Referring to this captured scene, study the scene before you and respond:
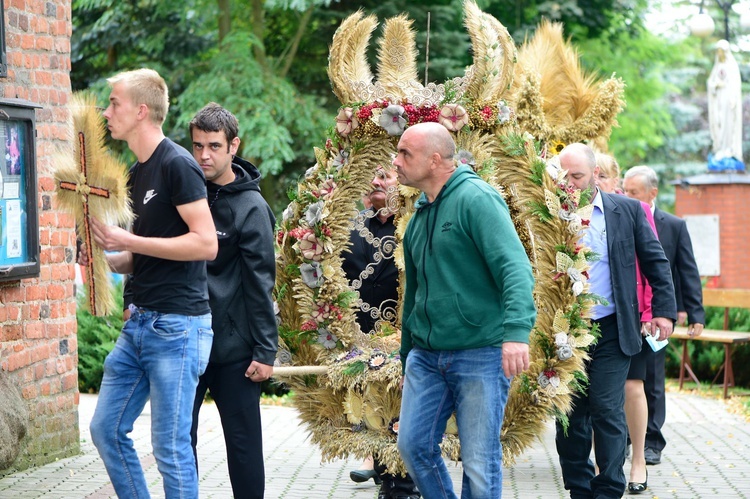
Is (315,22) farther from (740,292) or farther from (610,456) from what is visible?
(610,456)

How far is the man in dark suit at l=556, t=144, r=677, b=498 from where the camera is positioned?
21.9 ft

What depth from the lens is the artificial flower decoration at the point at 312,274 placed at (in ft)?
23.0

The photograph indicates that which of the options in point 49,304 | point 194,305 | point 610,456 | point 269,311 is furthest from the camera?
point 49,304

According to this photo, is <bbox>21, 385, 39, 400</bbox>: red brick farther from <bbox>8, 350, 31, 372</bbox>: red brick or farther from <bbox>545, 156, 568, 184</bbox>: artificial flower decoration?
<bbox>545, 156, 568, 184</bbox>: artificial flower decoration

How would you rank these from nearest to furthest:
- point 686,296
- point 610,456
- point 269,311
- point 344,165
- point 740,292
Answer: point 269,311
point 610,456
point 344,165
point 686,296
point 740,292

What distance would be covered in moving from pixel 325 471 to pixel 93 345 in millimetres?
5400

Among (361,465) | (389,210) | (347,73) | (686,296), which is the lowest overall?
(361,465)

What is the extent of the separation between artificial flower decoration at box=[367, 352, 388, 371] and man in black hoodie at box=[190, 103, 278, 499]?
1376mm

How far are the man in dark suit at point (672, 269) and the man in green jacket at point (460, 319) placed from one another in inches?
153

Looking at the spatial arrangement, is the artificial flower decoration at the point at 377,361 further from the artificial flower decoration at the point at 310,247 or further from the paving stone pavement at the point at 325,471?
the paving stone pavement at the point at 325,471

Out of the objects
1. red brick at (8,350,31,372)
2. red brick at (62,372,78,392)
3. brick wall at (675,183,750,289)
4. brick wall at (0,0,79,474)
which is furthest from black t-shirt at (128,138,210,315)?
brick wall at (675,183,750,289)

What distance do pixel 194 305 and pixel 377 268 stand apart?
266cm

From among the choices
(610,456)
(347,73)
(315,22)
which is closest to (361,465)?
(610,456)

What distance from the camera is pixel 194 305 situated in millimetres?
4883
